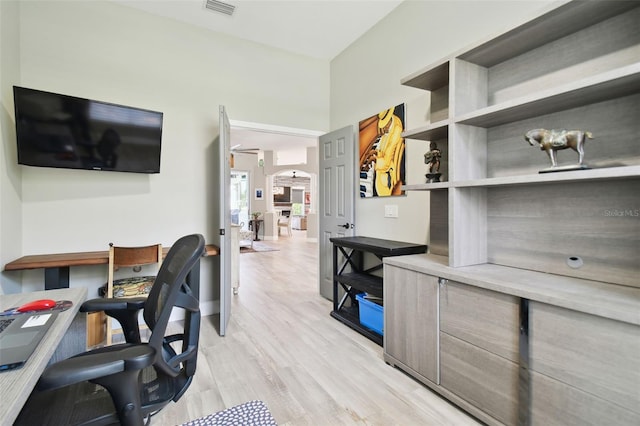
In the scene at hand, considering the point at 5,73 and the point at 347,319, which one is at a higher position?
the point at 5,73

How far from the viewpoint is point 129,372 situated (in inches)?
36.0

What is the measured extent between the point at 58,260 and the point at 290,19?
3299 millimetres

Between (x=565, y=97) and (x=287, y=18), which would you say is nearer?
(x=565, y=97)

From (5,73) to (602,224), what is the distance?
4344 millimetres

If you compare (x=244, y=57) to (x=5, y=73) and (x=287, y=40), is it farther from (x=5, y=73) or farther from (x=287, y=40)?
(x=5, y=73)

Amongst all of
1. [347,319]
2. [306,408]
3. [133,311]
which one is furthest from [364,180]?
[133,311]

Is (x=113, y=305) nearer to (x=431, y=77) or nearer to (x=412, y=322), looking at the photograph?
(x=412, y=322)

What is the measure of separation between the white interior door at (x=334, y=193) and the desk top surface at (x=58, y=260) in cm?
244

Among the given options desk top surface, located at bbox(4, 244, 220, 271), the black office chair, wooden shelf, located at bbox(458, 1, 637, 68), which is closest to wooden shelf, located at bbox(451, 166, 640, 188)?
wooden shelf, located at bbox(458, 1, 637, 68)

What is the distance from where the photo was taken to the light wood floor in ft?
5.85

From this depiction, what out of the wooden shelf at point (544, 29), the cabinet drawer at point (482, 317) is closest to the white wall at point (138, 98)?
the wooden shelf at point (544, 29)

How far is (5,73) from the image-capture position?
7.91ft

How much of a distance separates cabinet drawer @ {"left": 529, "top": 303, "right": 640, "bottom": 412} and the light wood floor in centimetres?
68

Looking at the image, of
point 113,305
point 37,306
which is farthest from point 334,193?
point 37,306
